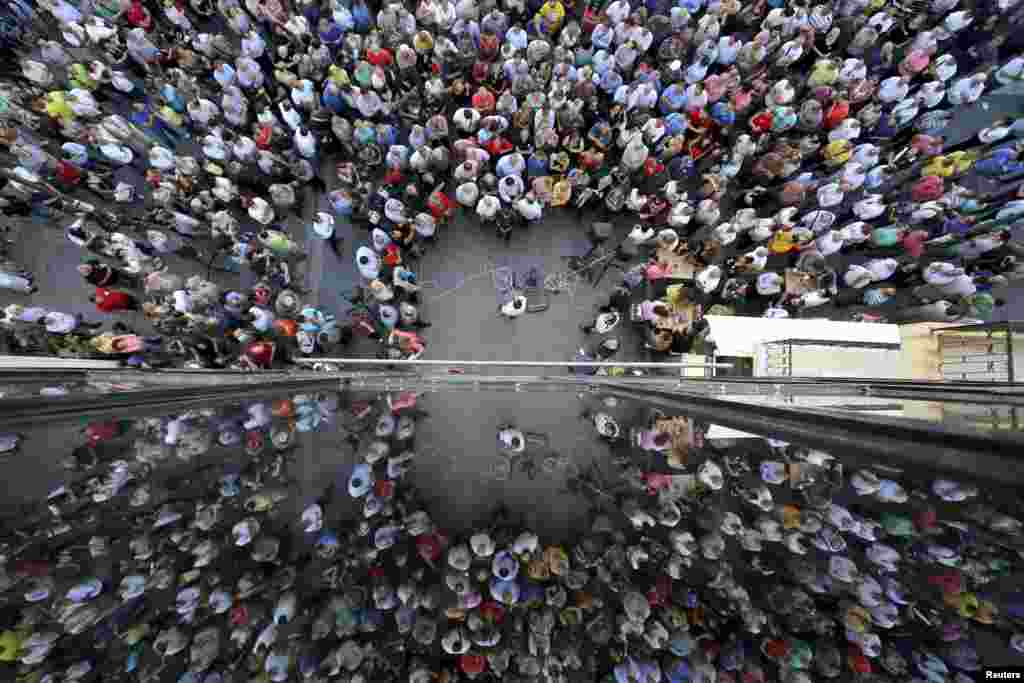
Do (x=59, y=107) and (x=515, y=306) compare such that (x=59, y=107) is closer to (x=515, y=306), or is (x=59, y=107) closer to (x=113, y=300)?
(x=113, y=300)

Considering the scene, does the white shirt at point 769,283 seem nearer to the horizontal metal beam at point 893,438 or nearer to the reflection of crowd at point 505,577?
the horizontal metal beam at point 893,438

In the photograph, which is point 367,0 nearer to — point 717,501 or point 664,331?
point 664,331

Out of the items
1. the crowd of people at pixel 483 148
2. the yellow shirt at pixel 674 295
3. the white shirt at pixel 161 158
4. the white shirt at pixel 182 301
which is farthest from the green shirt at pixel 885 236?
the white shirt at pixel 161 158

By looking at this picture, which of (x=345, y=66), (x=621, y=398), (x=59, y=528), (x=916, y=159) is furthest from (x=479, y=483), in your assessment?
(x=916, y=159)

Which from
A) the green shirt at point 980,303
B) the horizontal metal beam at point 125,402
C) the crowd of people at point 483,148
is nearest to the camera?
the horizontal metal beam at point 125,402

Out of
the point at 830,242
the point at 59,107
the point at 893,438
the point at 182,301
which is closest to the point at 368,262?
the point at 182,301

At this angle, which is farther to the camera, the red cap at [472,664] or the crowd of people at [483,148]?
the crowd of people at [483,148]
